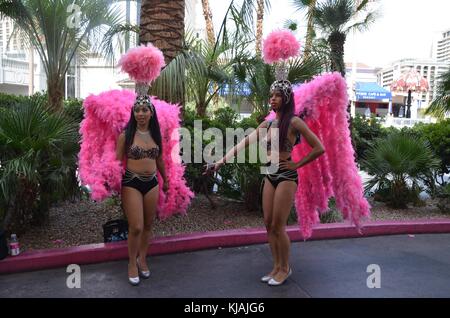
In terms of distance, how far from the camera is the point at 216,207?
6.32 m

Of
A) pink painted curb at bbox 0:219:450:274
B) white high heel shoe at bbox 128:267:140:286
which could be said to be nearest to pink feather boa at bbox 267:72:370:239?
pink painted curb at bbox 0:219:450:274

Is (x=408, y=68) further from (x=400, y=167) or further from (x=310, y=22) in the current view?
(x=400, y=167)

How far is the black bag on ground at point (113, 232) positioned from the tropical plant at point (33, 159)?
26.2 inches

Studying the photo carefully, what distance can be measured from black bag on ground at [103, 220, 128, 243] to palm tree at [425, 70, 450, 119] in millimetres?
6913

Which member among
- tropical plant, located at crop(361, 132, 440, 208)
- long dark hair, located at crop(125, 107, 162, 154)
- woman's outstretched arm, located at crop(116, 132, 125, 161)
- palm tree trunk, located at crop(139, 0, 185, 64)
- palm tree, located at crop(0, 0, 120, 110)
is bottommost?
tropical plant, located at crop(361, 132, 440, 208)

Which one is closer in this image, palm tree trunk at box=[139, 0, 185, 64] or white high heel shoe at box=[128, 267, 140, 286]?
white high heel shoe at box=[128, 267, 140, 286]

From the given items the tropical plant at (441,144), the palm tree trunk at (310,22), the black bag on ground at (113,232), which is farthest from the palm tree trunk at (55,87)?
the tropical plant at (441,144)

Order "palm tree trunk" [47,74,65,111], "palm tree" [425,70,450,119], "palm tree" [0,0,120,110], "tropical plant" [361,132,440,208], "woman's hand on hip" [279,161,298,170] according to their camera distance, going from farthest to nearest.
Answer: "palm tree trunk" [47,74,65,111], "palm tree" [425,70,450,119], "palm tree" [0,0,120,110], "tropical plant" [361,132,440,208], "woman's hand on hip" [279,161,298,170]

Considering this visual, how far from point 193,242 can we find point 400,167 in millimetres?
3568

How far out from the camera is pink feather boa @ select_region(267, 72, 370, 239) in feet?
13.6

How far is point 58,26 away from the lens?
8414 millimetres

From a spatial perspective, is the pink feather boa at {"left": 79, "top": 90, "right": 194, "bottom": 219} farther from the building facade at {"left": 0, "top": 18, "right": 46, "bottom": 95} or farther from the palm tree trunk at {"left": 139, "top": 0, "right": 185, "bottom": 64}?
the building facade at {"left": 0, "top": 18, "right": 46, "bottom": 95}

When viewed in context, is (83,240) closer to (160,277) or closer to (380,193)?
(160,277)

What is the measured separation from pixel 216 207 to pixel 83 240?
2050mm
